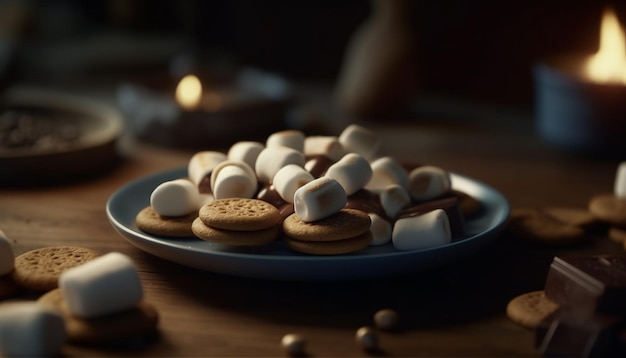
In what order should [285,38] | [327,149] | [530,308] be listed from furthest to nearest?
[285,38] < [327,149] < [530,308]

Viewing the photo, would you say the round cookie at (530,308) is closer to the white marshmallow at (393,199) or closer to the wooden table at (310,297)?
the wooden table at (310,297)

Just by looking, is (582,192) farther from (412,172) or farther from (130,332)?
(130,332)

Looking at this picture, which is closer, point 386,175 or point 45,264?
point 45,264

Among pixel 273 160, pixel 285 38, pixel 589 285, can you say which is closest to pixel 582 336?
pixel 589 285

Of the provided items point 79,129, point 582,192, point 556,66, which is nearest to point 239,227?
point 582,192

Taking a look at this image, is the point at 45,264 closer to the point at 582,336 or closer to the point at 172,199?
the point at 172,199

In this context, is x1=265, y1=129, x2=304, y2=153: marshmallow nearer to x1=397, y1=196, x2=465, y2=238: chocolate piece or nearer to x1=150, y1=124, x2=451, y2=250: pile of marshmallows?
x1=150, y1=124, x2=451, y2=250: pile of marshmallows

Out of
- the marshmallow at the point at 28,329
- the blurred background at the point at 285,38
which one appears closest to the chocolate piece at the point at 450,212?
the marshmallow at the point at 28,329
